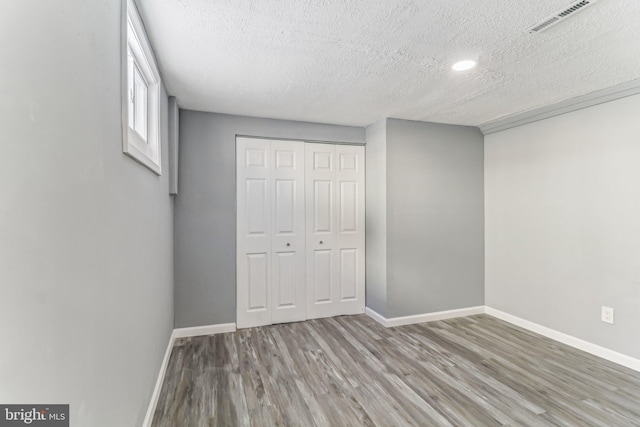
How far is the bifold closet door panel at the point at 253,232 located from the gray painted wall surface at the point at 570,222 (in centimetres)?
273

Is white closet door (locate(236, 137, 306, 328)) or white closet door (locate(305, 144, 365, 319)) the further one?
white closet door (locate(305, 144, 365, 319))

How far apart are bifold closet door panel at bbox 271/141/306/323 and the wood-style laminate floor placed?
38cm

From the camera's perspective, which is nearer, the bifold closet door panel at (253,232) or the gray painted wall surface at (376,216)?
the bifold closet door panel at (253,232)

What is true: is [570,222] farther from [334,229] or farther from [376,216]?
[334,229]

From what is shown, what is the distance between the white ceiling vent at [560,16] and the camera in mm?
1474

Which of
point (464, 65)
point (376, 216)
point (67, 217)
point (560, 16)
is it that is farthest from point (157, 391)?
point (560, 16)

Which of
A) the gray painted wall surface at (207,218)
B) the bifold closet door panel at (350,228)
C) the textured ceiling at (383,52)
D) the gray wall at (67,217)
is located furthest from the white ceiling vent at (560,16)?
the gray painted wall surface at (207,218)

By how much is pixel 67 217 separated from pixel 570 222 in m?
3.73

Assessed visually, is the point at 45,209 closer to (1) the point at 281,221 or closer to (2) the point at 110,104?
(2) the point at 110,104

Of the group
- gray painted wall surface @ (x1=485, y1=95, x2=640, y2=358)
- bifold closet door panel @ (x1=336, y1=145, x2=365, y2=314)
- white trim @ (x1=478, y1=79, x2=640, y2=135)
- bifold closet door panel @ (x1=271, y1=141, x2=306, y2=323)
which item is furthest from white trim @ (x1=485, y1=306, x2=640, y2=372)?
bifold closet door panel @ (x1=271, y1=141, x2=306, y2=323)

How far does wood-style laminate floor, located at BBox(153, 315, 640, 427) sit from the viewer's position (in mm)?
1898

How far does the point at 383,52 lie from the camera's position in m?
1.95

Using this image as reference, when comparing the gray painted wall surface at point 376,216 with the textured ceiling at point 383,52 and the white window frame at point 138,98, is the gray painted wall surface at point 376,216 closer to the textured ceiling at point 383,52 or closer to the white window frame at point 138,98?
the textured ceiling at point 383,52

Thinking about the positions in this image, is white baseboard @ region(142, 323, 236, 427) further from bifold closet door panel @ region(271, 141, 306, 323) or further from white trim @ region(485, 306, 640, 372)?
white trim @ region(485, 306, 640, 372)
